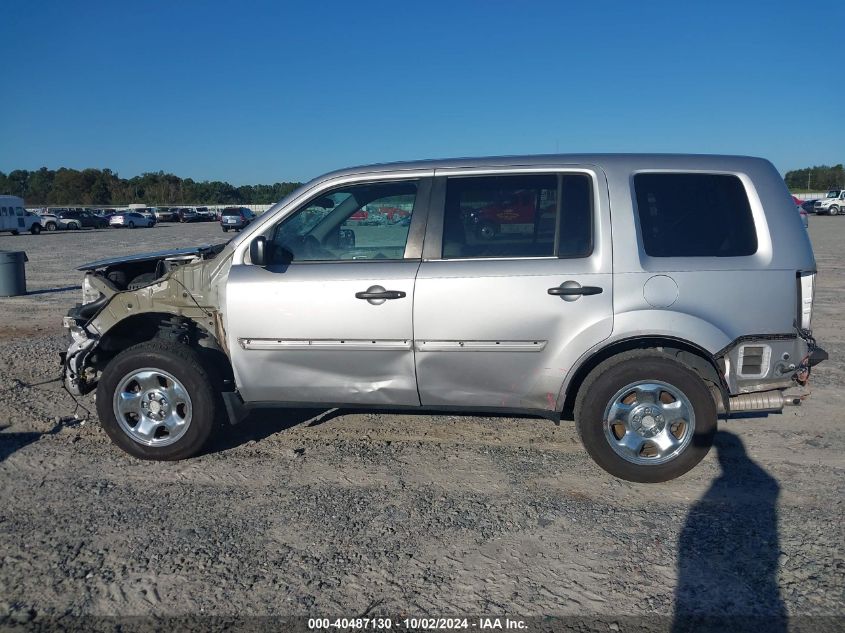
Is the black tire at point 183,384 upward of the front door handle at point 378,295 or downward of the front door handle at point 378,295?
downward

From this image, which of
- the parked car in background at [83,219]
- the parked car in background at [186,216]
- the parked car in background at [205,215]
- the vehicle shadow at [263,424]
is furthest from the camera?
the parked car in background at [205,215]

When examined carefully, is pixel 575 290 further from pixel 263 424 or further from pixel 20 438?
pixel 20 438

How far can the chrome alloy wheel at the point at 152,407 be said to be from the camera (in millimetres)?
4770

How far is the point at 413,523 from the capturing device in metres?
3.91

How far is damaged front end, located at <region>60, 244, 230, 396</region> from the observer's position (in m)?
4.88

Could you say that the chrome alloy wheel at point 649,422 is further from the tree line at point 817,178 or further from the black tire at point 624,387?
the tree line at point 817,178

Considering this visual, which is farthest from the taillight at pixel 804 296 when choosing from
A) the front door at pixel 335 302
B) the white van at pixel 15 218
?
the white van at pixel 15 218

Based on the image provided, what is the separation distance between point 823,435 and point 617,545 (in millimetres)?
2484

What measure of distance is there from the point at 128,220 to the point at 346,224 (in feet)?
190

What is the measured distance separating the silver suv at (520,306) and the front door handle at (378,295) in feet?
0.04

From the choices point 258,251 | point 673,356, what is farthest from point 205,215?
point 673,356

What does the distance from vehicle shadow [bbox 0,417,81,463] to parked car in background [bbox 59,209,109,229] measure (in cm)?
5394

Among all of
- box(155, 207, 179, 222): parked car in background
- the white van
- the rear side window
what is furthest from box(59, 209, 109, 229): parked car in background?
the rear side window

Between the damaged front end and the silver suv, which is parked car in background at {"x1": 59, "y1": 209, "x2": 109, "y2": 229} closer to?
the damaged front end
